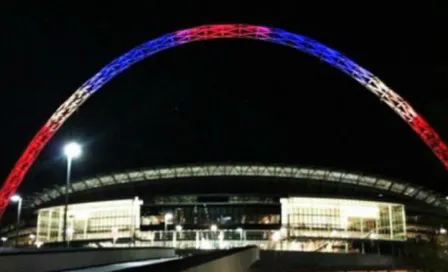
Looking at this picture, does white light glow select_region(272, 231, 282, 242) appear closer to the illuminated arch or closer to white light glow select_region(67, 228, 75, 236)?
white light glow select_region(67, 228, 75, 236)

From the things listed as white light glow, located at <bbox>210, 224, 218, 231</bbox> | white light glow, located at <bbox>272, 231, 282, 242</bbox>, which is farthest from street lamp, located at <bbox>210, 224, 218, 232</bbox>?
white light glow, located at <bbox>272, 231, 282, 242</bbox>

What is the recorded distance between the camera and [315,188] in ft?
382

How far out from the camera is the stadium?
109 metres

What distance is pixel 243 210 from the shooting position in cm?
11044

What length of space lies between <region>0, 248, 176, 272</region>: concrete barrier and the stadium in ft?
227

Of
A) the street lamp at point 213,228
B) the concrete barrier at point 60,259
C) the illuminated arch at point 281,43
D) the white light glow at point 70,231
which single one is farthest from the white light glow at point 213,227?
the concrete barrier at point 60,259

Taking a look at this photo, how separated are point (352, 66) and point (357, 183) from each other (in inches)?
2224

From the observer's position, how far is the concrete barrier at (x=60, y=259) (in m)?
20.7

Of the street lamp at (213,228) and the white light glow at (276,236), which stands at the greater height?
the street lamp at (213,228)

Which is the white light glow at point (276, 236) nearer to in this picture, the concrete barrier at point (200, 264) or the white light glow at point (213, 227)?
the white light glow at point (213, 227)

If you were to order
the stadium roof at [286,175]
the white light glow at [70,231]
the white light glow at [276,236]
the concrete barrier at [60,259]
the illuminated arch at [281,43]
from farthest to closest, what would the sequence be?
the stadium roof at [286,175] < the white light glow at [70,231] < the white light glow at [276,236] < the illuminated arch at [281,43] < the concrete barrier at [60,259]

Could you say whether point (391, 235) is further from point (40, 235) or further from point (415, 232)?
point (40, 235)

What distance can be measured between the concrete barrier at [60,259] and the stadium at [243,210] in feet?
227

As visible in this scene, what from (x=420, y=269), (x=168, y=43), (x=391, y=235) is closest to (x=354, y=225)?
(x=391, y=235)
